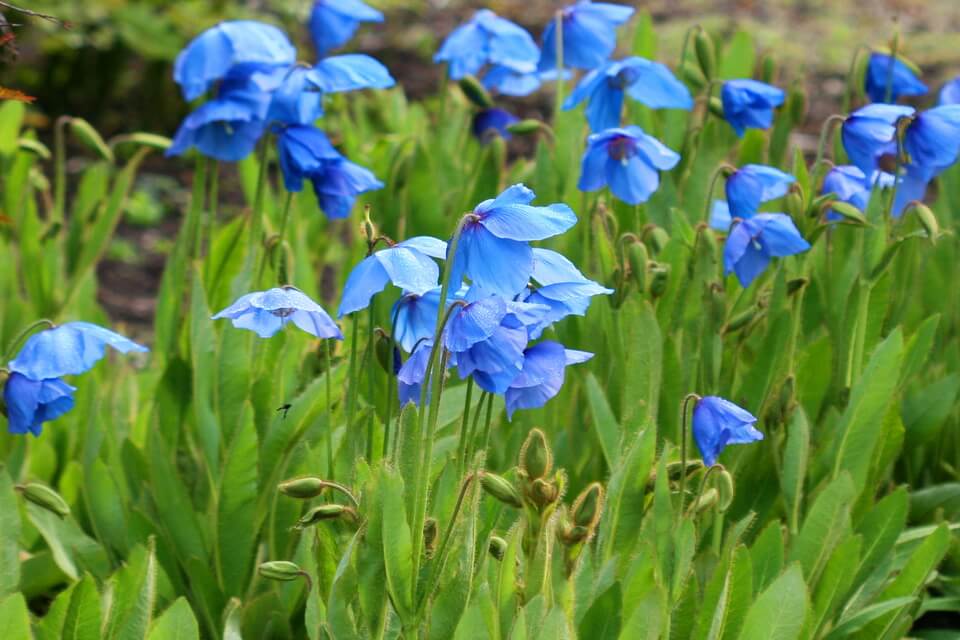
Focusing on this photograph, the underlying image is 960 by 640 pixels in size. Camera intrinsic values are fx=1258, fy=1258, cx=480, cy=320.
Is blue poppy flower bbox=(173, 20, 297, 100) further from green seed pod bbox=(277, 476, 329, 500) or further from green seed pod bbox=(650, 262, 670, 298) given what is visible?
green seed pod bbox=(277, 476, 329, 500)

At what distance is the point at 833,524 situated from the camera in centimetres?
182

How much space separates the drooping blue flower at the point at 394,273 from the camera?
1.35m

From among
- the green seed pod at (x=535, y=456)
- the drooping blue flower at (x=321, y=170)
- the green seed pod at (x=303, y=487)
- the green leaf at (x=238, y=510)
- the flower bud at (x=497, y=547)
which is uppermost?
the drooping blue flower at (x=321, y=170)

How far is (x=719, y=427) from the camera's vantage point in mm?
1569

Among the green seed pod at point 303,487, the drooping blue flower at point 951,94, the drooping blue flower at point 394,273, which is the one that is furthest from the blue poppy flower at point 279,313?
the drooping blue flower at point 951,94

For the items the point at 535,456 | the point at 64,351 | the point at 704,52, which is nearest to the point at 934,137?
the point at 704,52

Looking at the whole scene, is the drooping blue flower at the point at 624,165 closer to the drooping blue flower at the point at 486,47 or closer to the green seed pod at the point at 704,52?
the green seed pod at the point at 704,52

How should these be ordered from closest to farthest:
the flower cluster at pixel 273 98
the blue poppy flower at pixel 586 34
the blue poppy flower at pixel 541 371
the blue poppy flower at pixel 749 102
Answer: the blue poppy flower at pixel 541 371
the flower cluster at pixel 273 98
the blue poppy flower at pixel 749 102
the blue poppy flower at pixel 586 34

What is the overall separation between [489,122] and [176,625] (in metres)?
1.60

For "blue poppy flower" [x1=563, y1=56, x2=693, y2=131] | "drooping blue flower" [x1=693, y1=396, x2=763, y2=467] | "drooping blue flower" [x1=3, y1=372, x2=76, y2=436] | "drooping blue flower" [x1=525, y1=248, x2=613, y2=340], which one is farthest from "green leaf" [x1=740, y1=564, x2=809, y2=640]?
"blue poppy flower" [x1=563, y1=56, x2=693, y2=131]

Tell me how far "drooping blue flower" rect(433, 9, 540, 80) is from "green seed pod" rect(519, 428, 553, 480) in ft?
4.65

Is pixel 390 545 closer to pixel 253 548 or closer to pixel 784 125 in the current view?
pixel 253 548

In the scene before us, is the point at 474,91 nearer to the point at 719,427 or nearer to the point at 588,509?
the point at 719,427

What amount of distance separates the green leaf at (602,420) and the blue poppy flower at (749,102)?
0.63 m
